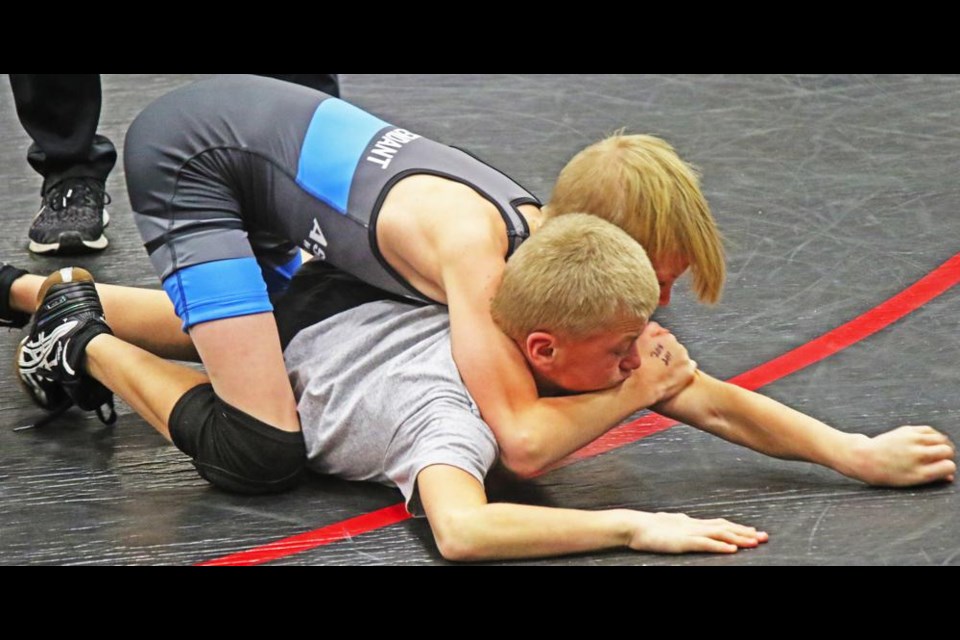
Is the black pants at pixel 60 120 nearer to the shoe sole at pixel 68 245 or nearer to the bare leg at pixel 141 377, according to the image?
the shoe sole at pixel 68 245

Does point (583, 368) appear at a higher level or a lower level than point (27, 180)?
higher

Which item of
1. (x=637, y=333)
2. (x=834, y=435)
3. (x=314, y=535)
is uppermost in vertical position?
(x=637, y=333)

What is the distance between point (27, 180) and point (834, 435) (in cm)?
257

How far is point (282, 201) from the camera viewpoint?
2.58m

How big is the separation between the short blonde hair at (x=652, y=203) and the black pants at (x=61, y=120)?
1.72m

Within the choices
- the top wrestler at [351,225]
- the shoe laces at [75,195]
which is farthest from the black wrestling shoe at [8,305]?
the shoe laces at [75,195]

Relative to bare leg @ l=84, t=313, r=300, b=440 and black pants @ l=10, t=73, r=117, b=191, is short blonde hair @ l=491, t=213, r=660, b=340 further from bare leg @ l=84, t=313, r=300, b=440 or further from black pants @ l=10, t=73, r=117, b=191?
black pants @ l=10, t=73, r=117, b=191

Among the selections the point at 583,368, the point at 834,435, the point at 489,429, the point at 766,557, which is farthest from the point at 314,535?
the point at 834,435

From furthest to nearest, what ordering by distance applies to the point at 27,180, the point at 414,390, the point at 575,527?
the point at 27,180, the point at 414,390, the point at 575,527

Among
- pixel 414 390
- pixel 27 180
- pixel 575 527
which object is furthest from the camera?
pixel 27 180

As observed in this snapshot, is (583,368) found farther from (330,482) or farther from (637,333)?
(330,482)

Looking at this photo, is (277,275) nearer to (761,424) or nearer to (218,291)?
(218,291)

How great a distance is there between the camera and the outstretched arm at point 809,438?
2.44m

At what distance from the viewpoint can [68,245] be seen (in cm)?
355
